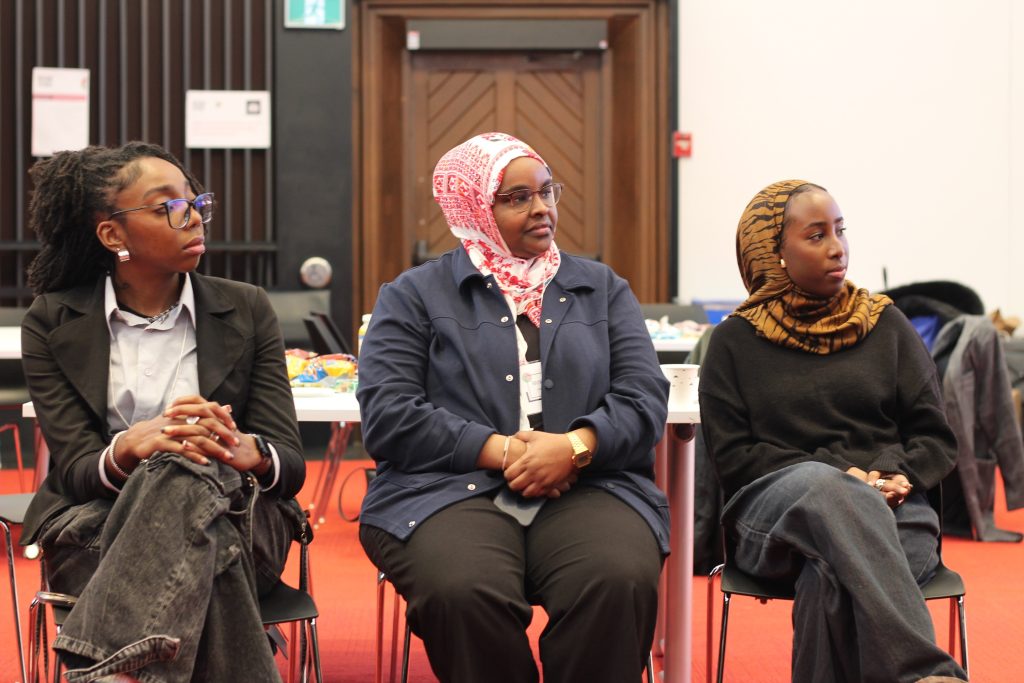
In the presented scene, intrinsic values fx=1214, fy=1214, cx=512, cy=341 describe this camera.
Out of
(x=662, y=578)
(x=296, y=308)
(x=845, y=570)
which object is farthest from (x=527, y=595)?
(x=296, y=308)

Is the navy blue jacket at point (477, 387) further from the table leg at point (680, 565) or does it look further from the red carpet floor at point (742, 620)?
the red carpet floor at point (742, 620)

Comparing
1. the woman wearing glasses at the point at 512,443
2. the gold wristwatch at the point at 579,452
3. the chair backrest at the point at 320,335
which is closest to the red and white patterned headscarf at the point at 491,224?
the woman wearing glasses at the point at 512,443

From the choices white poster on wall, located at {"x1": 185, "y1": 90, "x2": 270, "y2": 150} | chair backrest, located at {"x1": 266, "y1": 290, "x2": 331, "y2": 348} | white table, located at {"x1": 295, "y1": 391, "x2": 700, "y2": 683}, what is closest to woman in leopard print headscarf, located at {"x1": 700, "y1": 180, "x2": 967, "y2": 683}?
white table, located at {"x1": 295, "y1": 391, "x2": 700, "y2": 683}

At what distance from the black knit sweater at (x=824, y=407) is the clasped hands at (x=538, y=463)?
1.35 feet

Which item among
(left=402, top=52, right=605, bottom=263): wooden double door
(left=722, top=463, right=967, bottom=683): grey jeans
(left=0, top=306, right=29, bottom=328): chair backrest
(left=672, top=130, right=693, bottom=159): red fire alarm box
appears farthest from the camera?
(left=402, top=52, right=605, bottom=263): wooden double door

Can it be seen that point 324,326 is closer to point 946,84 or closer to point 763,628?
point 763,628

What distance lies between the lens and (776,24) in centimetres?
712

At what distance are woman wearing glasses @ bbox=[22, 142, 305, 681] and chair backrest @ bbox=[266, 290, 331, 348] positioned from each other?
3709 millimetres

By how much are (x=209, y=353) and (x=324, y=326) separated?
2.57 metres

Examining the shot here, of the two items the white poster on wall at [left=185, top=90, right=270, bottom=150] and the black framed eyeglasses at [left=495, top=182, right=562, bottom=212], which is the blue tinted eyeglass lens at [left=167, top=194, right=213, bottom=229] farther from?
the white poster on wall at [left=185, top=90, right=270, bottom=150]

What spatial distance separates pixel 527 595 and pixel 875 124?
18.3 ft

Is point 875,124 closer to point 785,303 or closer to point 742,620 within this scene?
point 742,620

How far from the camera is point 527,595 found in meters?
2.26

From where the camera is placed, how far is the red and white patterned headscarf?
256 centimetres
